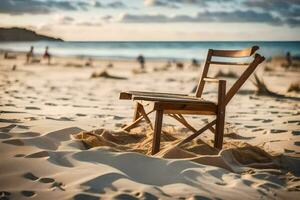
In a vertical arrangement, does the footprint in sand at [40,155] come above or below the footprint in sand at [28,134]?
below

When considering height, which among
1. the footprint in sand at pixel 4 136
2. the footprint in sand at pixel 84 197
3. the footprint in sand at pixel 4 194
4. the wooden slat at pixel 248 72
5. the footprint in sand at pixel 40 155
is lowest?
the footprint in sand at pixel 4 194

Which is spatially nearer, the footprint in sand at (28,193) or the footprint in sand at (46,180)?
the footprint in sand at (28,193)

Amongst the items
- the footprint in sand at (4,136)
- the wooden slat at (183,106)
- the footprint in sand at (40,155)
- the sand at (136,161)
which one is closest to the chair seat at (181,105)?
the wooden slat at (183,106)

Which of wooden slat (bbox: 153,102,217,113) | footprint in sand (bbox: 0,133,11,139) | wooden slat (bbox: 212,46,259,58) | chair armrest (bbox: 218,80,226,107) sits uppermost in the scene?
wooden slat (bbox: 212,46,259,58)

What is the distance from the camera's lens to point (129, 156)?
123 inches

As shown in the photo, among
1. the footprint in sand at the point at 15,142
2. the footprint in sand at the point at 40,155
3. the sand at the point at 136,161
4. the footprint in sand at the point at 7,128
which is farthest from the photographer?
the footprint in sand at the point at 7,128

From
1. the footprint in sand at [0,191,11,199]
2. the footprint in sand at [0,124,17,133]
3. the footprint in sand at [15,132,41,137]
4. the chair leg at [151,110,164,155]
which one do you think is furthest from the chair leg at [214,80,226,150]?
the footprint in sand at [0,124,17,133]

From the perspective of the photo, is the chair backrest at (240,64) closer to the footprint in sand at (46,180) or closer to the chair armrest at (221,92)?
the chair armrest at (221,92)

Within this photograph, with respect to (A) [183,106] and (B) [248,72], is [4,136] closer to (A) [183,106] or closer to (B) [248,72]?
(A) [183,106]

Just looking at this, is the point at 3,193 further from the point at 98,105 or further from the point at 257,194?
the point at 98,105

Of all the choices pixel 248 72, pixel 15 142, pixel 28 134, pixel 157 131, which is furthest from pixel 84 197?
pixel 248 72

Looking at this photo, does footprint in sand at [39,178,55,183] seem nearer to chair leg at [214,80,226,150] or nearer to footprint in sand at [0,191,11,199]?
footprint in sand at [0,191,11,199]

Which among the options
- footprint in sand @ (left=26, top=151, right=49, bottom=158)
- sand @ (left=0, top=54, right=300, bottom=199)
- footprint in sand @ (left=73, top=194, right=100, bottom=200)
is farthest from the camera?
footprint in sand @ (left=26, top=151, right=49, bottom=158)

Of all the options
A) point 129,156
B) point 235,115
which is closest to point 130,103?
point 235,115
